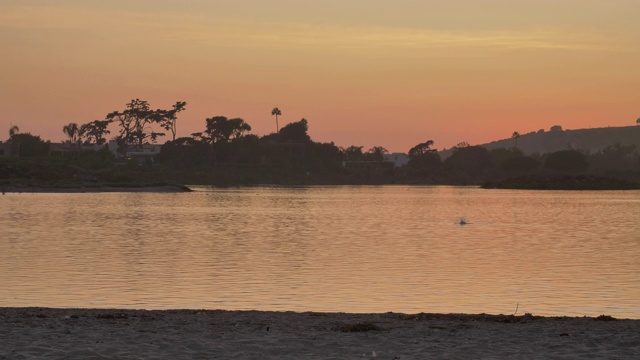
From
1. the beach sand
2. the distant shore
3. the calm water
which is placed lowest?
the calm water

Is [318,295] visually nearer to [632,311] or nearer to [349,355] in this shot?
[632,311]

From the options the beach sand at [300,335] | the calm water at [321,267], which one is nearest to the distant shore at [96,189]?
the calm water at [321,267]

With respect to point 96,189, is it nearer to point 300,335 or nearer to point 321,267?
point 321,267

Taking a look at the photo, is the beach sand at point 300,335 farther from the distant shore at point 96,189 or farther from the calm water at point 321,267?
the distant shore at point 96,189

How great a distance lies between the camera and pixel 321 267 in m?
37.3

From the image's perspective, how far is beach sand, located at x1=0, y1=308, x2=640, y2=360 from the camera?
52.9 ft

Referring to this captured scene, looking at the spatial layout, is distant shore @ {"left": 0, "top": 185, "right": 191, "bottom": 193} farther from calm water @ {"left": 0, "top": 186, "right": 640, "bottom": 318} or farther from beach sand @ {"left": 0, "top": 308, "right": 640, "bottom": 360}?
beach sand @ {"left": 0, "top": 308, "right": 640, "bottom": 360}

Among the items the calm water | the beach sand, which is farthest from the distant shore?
the beach sand

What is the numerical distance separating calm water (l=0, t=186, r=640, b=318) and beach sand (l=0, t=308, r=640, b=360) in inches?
169

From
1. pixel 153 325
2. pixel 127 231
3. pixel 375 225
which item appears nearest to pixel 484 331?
pixel 153 325

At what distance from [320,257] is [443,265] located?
6.24m

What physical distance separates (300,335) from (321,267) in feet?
63.0

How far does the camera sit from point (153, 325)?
19.0 metres

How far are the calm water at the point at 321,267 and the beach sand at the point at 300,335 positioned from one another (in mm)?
4280
